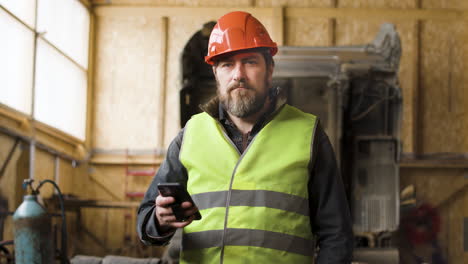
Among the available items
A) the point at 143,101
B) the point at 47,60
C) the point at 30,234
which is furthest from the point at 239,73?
the point at 143,101

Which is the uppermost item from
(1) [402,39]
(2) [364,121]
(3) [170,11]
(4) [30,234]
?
(3) [170,11]

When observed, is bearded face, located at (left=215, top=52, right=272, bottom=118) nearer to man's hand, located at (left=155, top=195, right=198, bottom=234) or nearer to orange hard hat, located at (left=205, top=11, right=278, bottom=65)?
orange hard hat, located at (left=205, top=11, right=278, bottom=65)

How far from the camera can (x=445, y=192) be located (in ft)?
30.9

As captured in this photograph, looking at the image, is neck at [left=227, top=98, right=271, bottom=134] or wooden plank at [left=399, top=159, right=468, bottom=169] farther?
wooden plank at [left=399, top=159, right=468, bottom=169]

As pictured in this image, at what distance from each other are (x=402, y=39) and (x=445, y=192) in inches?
114

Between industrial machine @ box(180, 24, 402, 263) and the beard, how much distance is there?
3622 mm

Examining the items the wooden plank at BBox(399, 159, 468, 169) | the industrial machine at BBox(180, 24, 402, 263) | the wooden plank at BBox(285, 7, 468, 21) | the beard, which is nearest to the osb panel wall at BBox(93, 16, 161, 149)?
the wooden plank at BBox(285, 7, 468, 21)

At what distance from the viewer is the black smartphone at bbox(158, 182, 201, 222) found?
1.79 metres

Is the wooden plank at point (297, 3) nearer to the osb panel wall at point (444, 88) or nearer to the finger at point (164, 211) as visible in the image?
the osb panel wall at point (444, 88)

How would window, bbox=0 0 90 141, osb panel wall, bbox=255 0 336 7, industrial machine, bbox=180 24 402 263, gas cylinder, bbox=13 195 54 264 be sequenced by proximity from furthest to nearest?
1. osb panel wall, bbox=255 0 336 7
2. window, bbox=0 0 90 141
3. industrial machine, bbox=180 24 402 263
4. gas cylinder, bbox=13 195 54 264

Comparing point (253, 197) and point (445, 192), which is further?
point (445, 192)

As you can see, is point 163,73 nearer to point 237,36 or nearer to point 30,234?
point 30,234

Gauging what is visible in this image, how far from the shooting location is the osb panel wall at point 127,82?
9.95m

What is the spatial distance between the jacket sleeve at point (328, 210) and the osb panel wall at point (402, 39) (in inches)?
319
